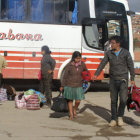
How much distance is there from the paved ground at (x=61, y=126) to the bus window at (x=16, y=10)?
14.0 feet

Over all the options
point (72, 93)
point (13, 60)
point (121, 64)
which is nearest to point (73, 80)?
point (72, 93)

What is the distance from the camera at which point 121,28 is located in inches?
545

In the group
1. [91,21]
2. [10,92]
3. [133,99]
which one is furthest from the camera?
[91,21]

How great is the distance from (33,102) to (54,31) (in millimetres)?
4431

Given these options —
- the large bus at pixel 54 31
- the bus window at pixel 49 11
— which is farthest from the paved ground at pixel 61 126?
the bus window at pixel 49 11

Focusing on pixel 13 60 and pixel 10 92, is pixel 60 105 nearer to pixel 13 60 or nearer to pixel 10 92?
pixel 10 92

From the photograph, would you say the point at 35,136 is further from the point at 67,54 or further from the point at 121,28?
the point at 121,28

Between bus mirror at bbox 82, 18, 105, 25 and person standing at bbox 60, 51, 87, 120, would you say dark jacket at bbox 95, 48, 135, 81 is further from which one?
bus mirror at bbox 82, 18, 105, 25

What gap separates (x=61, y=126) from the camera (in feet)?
24.3

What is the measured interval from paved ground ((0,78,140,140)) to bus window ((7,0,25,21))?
426cm

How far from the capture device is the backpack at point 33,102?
30.9 ft

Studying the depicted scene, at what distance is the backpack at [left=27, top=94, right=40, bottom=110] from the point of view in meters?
9.43

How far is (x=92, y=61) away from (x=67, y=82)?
5.41m

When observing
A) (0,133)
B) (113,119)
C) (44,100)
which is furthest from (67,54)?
(0,133)
